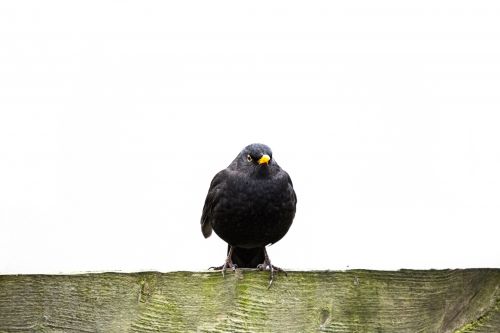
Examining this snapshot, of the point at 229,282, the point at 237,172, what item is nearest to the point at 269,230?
the point at 237,172

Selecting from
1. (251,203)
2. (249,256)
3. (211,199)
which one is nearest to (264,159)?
(251,203)

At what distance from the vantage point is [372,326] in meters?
2.28

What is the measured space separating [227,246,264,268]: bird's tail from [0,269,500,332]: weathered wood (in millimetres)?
2633

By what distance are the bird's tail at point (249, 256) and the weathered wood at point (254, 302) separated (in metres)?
2.63

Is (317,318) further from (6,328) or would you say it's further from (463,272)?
(6,328)

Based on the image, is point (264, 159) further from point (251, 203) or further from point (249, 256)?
point (249, 256)

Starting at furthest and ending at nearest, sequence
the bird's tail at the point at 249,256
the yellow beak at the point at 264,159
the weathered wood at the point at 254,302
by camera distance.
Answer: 1. the bird's tail at the point at 249,256
2. the yellow beak at the point at 264,159
3. the weathered wood at the point at 254,302

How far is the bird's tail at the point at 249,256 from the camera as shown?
4.98 metres

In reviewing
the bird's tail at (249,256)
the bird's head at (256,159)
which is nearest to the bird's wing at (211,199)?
the bird's head at (256,159)

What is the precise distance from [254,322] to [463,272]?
0.65 m

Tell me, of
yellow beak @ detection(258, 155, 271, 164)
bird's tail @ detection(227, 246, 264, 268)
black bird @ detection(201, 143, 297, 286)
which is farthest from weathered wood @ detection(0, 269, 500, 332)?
bird's tail @ detection(227, 246, 264, 268)

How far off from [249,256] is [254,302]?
2.71 metres

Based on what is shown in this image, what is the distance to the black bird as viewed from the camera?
15.2ft

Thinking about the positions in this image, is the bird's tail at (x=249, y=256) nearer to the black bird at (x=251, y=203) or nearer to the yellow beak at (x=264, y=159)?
the black bird at (x=251, y=203)
